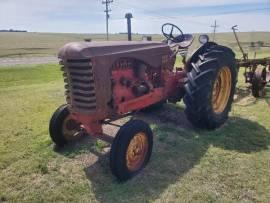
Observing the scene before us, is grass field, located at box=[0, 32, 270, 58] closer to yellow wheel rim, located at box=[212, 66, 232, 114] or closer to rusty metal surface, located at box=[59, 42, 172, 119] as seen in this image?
yellow wheel rim, located at box=[212, 66, 232, 114]

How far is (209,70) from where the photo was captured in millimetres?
5543

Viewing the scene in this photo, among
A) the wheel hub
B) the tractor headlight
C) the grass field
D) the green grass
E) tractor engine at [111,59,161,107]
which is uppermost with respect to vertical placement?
the tractor headlight

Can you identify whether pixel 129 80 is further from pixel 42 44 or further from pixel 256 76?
pixel 42 44

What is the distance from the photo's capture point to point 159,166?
4.66 m

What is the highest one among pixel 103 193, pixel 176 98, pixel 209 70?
pixel 209 70

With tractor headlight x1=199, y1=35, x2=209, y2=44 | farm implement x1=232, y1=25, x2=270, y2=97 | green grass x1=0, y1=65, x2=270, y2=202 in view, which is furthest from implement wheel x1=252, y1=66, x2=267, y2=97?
tractor headlight x1=199, y1=35, x2=209, y2=44

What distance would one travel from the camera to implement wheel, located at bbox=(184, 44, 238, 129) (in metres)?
5.44

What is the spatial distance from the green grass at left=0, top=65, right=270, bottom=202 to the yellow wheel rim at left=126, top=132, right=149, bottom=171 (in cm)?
15

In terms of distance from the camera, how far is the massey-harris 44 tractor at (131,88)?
416 centimetres

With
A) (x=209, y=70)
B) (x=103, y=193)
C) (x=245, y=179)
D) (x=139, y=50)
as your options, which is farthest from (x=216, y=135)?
(x=103, y=193)

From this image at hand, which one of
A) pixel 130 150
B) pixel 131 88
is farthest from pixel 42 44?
pixel 130 150

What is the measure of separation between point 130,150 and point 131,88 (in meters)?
1.07

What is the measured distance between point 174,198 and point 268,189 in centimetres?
116

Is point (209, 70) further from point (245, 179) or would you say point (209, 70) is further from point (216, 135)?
point (245, 179)
